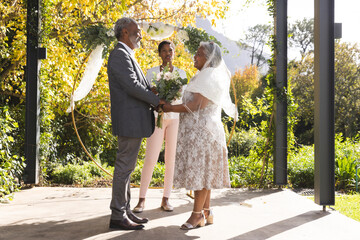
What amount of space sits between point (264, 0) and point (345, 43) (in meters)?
12.6

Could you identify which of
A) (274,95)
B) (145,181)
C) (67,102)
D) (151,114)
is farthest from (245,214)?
(67,102)

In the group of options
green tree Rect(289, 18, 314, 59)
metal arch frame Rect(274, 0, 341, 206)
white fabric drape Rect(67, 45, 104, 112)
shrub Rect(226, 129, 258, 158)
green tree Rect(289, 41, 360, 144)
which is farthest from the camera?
green tree Rect(289, 18, 314, 59)

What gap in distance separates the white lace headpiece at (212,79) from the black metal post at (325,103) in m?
1.08

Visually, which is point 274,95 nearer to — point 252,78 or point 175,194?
point 175,194

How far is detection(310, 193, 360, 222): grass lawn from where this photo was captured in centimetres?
438

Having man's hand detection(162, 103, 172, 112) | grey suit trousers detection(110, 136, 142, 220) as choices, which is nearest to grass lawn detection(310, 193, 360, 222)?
man's hand detection(162, 103, 172, 112)

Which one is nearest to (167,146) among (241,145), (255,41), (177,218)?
(177,218)

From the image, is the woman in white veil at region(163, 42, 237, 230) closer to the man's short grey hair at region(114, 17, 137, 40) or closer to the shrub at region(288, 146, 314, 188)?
the man's short grey hair at region(114, 17, 137, 40)

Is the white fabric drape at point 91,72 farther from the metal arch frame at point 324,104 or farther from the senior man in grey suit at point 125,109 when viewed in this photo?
the metal arch frame at point 324,104

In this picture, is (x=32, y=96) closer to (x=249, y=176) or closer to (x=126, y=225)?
(x=126, y=225)

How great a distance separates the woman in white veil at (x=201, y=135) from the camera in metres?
3.24

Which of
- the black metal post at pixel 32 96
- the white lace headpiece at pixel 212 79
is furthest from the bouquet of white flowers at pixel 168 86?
the black metal post at pixel 32 96

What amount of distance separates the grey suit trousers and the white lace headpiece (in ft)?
2.12

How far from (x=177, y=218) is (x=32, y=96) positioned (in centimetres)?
270
